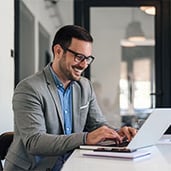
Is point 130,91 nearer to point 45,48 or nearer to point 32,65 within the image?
point 32,65

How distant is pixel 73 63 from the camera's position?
7.01 ft

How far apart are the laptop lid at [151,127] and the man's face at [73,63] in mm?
583

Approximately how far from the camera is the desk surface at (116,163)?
1.39 metres

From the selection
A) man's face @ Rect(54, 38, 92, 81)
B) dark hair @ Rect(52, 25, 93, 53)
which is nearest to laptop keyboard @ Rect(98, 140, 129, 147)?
man's face @ Rect(54, 38, 92, 81)

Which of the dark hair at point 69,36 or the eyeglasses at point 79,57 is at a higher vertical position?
the dark hair at point 69,36

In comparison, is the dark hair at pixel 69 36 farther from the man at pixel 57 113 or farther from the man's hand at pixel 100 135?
the man's hand at pixel 100 135

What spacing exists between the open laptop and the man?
0.35ft

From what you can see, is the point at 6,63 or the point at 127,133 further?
the point at 6,63

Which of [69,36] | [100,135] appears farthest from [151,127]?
[69,36]

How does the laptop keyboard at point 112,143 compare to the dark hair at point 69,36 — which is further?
the dark hair at point 69,36

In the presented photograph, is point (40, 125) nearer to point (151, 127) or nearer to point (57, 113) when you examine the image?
point (57, 113)

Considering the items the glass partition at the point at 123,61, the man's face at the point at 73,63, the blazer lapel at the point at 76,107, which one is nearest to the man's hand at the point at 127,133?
the blazer lapel at the point at 76,107

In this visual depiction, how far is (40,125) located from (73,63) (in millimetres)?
417

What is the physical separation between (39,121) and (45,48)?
16.8 ft
